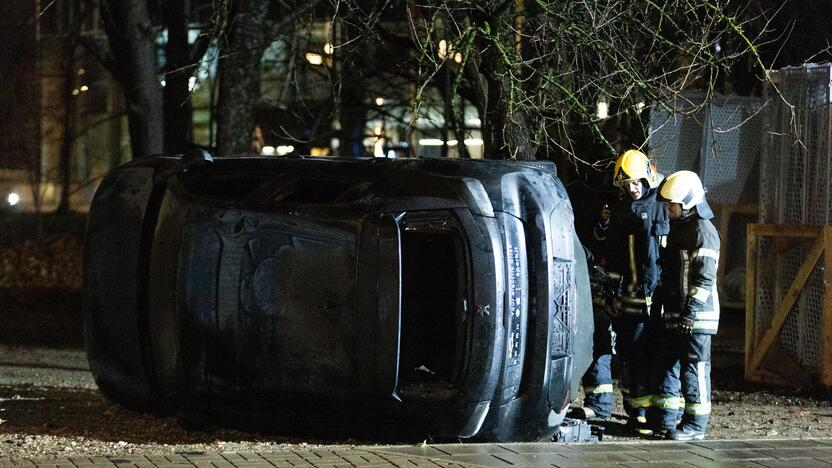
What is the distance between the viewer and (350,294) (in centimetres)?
598

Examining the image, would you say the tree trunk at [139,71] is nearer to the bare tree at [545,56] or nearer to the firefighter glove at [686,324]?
the bare tree at [545,56]

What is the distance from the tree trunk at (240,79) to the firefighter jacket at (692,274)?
517cm

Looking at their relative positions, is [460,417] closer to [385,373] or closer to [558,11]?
[385,373]

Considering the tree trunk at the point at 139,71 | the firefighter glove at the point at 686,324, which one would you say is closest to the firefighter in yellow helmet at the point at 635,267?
the firefighter glove at the point at 686,324

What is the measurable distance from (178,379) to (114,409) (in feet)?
3.98

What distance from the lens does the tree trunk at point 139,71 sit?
13914 millimetres

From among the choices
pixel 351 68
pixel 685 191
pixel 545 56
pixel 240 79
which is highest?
pixel 351 68

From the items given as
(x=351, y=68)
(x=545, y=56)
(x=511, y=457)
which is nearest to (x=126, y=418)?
(x=511, y=457)

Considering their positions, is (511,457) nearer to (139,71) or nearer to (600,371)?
(600,371)

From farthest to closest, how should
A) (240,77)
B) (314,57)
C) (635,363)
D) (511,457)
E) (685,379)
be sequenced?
1. (314,57)
2. (240,77)
3. (635,363)
4. (685,379)
5. (511,457)

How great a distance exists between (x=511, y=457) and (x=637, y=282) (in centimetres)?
229

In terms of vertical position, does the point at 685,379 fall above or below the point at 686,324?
below

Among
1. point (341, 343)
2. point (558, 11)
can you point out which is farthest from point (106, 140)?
point (341, 343)

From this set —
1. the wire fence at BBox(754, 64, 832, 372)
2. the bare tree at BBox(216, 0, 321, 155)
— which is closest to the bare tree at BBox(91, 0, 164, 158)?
the bare tree at BBox(216, 0, 321, 155)
